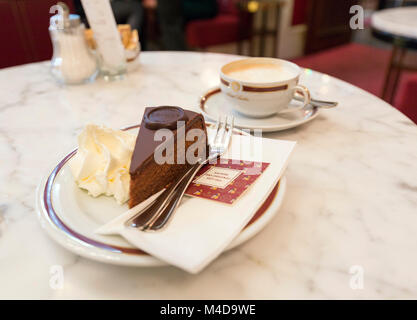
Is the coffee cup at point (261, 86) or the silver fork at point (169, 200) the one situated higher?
the coffee cup at point (261, 86)

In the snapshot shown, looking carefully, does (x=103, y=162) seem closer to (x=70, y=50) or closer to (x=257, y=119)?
(x=257, y=119)

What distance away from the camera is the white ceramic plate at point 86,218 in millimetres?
391

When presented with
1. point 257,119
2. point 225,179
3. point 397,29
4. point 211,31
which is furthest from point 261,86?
point 211,31

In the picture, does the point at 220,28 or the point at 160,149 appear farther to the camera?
the point at 220,28

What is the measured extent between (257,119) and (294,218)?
31cm

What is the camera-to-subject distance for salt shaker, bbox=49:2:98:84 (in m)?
0.92

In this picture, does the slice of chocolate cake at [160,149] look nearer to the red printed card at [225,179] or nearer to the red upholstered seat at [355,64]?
the red printed card at [225,179]

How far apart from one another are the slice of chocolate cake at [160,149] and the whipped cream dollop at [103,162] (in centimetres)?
3

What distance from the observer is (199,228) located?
426 millimetres

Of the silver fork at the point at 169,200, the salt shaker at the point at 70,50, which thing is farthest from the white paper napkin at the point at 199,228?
the salt shaker at the point at 70,50

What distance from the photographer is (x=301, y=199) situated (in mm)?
541

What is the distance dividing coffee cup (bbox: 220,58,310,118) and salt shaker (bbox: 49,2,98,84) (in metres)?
0.44

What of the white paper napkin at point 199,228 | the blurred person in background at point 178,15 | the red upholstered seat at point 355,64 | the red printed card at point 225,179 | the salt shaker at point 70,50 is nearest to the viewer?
the white paper napkin at point 199,228

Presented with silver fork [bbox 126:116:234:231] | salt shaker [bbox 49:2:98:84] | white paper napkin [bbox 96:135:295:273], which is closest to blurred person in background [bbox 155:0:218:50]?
salt shaker [bbox 49:2:98:84]
